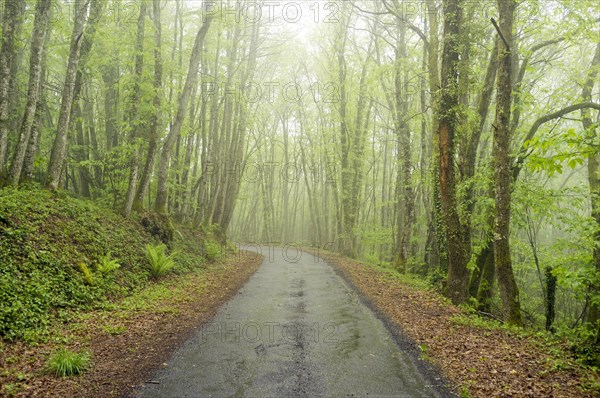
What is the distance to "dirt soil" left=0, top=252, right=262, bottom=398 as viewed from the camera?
5070mm

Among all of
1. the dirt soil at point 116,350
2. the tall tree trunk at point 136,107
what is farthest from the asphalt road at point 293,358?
the tall tree trunk at point 136,107

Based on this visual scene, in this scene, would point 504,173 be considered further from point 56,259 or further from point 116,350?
point 56,259

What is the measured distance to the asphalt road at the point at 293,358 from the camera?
17.4 ft

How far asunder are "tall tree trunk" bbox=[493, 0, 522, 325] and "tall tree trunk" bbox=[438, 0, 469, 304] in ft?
7.08

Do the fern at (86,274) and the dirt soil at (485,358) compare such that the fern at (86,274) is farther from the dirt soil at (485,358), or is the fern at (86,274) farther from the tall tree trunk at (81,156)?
the tall tree trunk at (81,156)

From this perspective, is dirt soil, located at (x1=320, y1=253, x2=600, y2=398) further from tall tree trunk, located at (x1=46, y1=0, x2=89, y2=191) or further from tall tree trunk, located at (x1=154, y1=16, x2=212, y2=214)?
tall tree trunk, located at (x1=154, y1=16, x2=212, y2=214)

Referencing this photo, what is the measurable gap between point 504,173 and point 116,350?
841 cm

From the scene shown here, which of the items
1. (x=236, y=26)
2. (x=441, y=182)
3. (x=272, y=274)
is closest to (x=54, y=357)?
(x=441, y=182)

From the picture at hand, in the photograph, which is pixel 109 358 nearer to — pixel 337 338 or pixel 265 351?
pixel 265 351

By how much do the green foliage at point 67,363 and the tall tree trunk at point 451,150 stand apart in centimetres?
903

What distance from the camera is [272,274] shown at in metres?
16.0

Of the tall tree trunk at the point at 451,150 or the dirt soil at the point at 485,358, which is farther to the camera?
the tall tree trunk at the point at 451,150

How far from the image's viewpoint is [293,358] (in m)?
6.42

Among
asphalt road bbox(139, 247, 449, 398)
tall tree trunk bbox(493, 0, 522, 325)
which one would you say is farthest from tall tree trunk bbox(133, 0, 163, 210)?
tall tree trunk bbox(493, 0, 522, 325)
